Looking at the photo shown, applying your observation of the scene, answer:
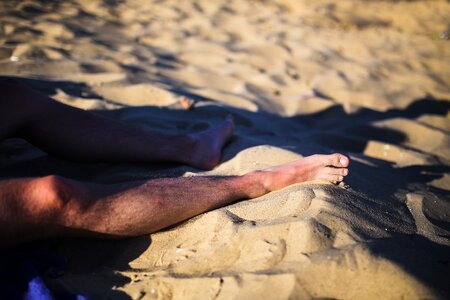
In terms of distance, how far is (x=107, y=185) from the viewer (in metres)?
1.30

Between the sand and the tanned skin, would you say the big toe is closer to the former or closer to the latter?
the tanned skin

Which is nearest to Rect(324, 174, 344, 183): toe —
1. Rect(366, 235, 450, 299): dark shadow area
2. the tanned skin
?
the tanned skin

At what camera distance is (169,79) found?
10.5ft

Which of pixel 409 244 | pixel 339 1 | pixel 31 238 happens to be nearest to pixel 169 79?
pixel 31 238

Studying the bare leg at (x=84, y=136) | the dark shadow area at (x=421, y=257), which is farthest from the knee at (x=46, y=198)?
the dark shadow area at (x=421, y=257)

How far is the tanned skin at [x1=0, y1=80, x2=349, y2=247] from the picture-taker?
3.64 feet

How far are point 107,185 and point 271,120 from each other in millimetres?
1744

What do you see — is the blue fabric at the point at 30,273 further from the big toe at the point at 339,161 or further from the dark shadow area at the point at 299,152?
the big toe at the point at 339,161

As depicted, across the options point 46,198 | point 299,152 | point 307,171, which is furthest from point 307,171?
point 46,198

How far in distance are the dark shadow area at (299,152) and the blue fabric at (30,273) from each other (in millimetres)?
59

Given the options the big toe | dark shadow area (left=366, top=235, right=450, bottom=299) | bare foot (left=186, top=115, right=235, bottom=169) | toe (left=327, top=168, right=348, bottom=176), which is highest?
the big toe

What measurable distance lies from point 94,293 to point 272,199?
804mm

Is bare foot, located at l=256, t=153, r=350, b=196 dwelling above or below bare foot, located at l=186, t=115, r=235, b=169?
above

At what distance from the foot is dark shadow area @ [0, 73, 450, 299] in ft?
0.46
